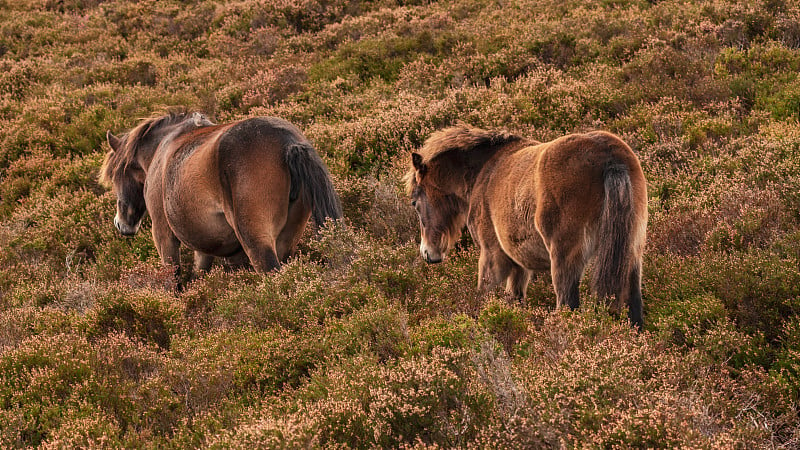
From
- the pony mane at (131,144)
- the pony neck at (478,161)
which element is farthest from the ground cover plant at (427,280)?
the pony mane at (131,144)

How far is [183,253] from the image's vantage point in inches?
328

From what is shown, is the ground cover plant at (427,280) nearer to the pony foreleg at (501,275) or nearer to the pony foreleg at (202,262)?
the pony foreleg at (501,275)

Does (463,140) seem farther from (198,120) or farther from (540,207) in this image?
(198,120)

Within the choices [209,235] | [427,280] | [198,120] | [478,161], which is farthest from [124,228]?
[478,161]

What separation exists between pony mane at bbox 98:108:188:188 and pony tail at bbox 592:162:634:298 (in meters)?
5.82

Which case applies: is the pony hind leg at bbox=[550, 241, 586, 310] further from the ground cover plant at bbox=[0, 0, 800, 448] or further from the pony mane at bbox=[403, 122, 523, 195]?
the pony mane at bbox=[403, 122, 523, 195]

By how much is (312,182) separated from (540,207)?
237 cm

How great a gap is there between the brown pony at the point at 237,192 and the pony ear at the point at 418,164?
79cm

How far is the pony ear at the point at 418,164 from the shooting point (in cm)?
639

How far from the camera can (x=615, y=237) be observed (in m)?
4.20

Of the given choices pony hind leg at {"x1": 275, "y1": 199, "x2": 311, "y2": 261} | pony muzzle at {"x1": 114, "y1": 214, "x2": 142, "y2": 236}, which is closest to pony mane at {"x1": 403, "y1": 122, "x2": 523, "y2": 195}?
pony hind leg at {"x1": 275, "y1": 199, "x2": 311, "y2": 261}

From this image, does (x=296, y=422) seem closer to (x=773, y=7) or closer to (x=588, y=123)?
(x=588, y=123)

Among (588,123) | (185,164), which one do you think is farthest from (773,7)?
(185,164)

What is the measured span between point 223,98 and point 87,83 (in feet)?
14.7
